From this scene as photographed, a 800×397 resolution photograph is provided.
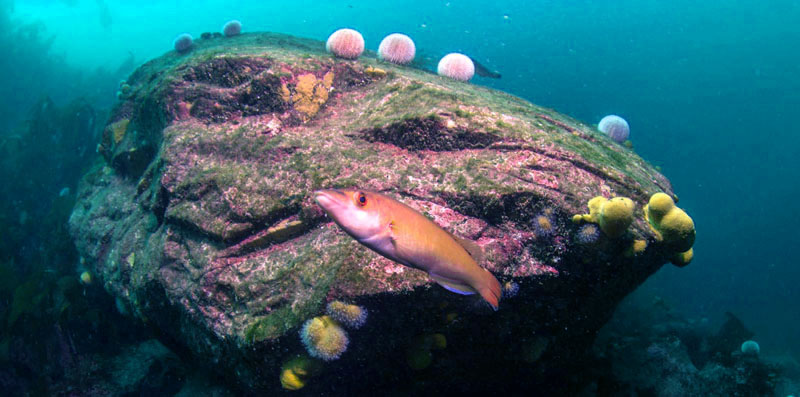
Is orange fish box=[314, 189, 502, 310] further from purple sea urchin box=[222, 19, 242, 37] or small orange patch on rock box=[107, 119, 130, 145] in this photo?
purple sea urchin box=[222, 19, 242, 37]

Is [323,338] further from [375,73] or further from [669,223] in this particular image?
[375,73]

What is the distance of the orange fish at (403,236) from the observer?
1.35 m

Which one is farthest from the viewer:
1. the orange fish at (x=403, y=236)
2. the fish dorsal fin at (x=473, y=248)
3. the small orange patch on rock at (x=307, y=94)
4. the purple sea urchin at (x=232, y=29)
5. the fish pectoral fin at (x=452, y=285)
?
the purple sea urchin at (x=232, y=29)

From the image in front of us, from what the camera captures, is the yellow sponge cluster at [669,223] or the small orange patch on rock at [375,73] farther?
the small orange patch on rock at [375,73]

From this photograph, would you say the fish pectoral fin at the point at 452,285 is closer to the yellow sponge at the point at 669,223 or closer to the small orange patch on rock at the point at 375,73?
the yellow sponge at the point at 669,223

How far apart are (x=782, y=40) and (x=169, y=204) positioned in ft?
265

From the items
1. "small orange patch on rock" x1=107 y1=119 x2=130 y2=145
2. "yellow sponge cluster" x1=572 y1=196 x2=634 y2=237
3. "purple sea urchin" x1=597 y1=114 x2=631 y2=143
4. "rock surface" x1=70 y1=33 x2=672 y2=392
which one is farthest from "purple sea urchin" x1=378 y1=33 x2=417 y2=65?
"small orange patch on rock" x1=107 y1=119 x2=130 y2=145

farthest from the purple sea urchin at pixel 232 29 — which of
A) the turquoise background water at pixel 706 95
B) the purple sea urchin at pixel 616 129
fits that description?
the turquoise background water at pixel 706 95

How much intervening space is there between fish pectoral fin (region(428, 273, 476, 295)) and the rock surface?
2.77ft

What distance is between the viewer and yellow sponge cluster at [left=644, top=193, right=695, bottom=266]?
2.56 meters

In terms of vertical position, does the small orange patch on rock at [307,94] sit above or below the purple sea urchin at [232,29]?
below

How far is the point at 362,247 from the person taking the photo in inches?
107

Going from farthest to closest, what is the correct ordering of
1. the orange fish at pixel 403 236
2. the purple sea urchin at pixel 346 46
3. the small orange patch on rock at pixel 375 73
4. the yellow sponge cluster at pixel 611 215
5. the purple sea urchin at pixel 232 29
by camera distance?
the purple sea urchin at pixel 232 29 < the purple sea urchin at pixel 346 46 < the small orange patch on rock at pixel 375 73 < the yellow sponge cluster at pixel 611 215 < the orange fish at pixel 403 236

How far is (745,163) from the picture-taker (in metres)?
57.3
